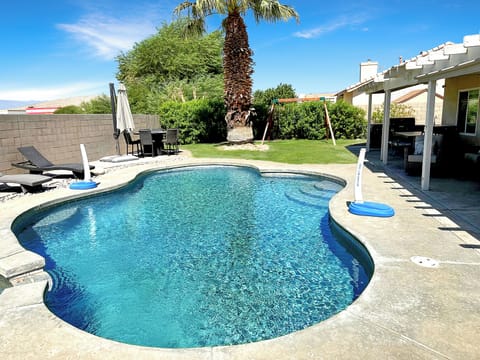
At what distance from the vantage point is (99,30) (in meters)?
27.2

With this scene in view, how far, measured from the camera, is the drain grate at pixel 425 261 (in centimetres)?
417

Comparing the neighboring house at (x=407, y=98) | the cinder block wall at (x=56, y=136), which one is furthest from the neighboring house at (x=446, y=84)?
→ the cinder block wall at (x=56, y=136)

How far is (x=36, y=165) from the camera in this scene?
33.5ft

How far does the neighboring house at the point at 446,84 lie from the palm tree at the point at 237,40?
5.66 metres

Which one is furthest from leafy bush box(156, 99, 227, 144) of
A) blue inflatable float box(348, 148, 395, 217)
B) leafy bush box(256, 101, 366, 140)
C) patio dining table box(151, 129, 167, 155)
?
blue inflatable float box(348, 148, 395, 217)

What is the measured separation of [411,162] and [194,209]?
20.9 ft

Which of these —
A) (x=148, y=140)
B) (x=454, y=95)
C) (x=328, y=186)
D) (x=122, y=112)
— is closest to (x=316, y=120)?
(x=454, y=95)

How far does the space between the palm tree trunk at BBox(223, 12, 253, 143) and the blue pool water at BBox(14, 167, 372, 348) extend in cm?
903

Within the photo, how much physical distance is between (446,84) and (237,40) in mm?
9500

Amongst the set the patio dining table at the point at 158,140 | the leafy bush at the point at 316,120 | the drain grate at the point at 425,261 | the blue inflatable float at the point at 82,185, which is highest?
the leafy bush at the point at 316,120

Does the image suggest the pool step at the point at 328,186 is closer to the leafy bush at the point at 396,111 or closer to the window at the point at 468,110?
the window at the point at 468,110

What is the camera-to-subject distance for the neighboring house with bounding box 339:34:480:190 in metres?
5.97

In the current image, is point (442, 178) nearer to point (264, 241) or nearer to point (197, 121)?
point (264, 241)

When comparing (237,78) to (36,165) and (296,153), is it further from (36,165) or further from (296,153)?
(36,165)
